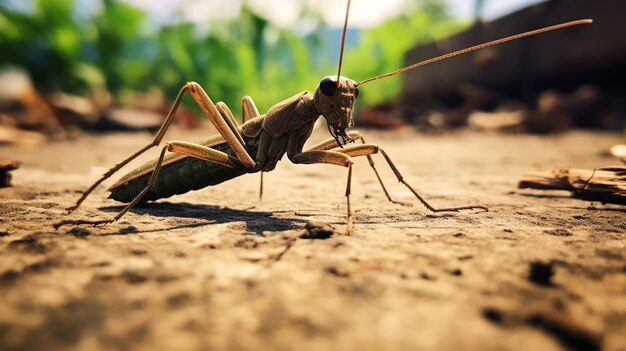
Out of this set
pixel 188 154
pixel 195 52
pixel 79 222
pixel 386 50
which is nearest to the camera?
pixel 79 222

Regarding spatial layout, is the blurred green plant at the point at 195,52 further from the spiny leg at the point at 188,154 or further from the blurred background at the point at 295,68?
the spiny leg at the point at 188,154

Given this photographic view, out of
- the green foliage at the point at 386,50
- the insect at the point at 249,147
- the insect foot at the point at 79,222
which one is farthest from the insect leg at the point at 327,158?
the green foliage at the point at 386,50

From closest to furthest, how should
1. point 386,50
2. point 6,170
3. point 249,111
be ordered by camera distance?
point 6,170, point 249,111, point 386,50

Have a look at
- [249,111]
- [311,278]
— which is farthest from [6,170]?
[311,278]

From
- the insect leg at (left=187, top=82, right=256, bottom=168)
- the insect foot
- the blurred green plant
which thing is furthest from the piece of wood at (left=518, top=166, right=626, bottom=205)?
the blurred green plant

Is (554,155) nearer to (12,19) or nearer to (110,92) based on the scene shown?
(110,92)

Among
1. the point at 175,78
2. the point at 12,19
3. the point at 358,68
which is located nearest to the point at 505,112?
the point at 358,68

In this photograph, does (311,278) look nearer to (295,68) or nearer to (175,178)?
(175,178)
